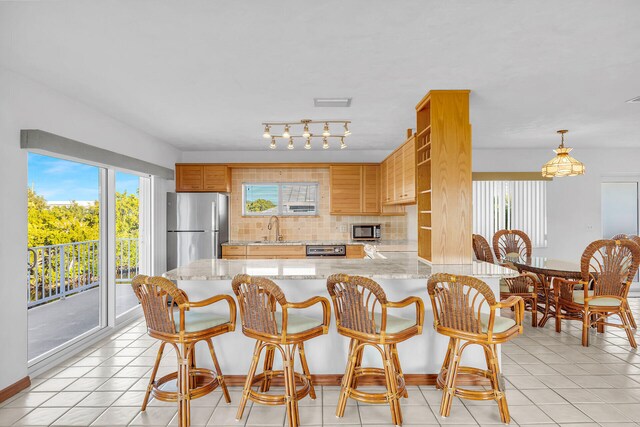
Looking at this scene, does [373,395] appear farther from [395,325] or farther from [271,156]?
[271,156]

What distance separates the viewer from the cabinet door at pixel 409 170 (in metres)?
3.75

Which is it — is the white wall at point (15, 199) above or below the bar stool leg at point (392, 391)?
above

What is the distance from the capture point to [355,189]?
618 cm

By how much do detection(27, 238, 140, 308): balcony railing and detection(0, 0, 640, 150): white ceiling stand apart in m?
1.80

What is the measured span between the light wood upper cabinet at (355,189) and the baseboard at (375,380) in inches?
137

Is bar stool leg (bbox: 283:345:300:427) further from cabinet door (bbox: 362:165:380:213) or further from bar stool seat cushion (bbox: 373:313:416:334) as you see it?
cabinet door (bbox: 362:165:380:213)

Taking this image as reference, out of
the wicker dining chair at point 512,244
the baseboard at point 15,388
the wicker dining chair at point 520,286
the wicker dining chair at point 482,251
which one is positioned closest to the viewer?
the baseboard at point 15,388

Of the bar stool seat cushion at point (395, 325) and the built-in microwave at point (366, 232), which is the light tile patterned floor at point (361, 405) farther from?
the built-in microwave at point (366, 232)

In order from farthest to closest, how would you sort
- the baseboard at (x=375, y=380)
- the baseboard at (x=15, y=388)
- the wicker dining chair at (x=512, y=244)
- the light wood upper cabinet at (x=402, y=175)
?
the wicker dining chair at (x=512, y=244) < the light wood upper cabinet at (x=402, y=175) < the baseboard at (x=375, y=380) < the baseboard at (x=15, y=388)

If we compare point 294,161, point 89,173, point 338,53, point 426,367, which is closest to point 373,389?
point 426,367

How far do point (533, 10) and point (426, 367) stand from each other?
2.46 meters

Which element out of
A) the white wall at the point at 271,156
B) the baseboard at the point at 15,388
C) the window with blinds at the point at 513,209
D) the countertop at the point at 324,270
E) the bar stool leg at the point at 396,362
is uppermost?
the white wall at the point at 271,156

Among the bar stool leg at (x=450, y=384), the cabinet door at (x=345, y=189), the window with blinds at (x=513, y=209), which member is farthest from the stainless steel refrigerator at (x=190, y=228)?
the window with blinds at (x=513, y=209)

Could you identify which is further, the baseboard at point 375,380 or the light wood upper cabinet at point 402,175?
the light wood upper cabinet at point 402,175
